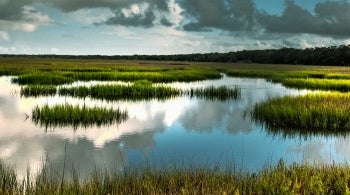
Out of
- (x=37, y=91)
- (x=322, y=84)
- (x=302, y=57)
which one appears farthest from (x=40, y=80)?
(x=302, y=57)

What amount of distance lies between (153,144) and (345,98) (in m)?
11.1

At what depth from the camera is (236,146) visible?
39.4 feet

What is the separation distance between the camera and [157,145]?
11852 mm

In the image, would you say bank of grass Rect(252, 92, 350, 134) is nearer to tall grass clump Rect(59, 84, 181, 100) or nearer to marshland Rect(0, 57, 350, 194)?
marshland Rect(0, 57, 350, 194)

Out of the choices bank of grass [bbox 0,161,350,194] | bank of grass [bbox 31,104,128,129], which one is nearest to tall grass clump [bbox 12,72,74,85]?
bank of grass [bbox 31,104,128,129]

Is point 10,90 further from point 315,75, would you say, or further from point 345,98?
point 315,75

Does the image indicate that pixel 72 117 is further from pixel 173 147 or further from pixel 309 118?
pixel 309 118

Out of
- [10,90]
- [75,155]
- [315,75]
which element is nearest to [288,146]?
[75,155]

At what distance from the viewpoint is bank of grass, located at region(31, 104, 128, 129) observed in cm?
1444

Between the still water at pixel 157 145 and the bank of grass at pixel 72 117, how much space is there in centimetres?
47

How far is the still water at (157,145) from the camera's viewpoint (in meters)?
9.60

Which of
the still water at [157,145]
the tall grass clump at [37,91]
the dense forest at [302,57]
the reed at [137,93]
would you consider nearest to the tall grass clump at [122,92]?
the reed at [137,93]

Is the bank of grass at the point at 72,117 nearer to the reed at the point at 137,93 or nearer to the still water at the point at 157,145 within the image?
the still water at the point at 157,145

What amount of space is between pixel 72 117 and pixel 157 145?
4303 millimetres
